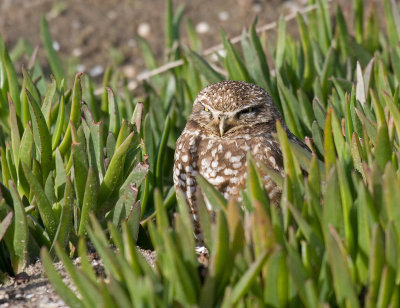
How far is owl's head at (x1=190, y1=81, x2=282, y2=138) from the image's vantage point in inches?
129

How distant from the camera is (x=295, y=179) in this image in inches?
95.3

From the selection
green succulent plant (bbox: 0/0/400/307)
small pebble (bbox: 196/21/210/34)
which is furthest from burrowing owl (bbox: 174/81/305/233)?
small pebble (bbox: 196/21/210/34)

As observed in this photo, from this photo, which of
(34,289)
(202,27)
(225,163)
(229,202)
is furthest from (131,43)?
(229,202)

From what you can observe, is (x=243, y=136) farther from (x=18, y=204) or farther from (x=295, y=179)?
(x=18, y=204)

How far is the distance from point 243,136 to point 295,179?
87 cm

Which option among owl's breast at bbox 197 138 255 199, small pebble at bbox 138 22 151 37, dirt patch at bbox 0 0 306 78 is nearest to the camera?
owl's breast at bbox 197 138 255 199

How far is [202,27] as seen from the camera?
6836 millimetres

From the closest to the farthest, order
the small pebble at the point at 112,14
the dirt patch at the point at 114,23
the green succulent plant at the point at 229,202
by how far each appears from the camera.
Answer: the green succulent plant at the point at 229,202 → the dirt patch at the point at 114,23 → the small pebble at the point at 112,14

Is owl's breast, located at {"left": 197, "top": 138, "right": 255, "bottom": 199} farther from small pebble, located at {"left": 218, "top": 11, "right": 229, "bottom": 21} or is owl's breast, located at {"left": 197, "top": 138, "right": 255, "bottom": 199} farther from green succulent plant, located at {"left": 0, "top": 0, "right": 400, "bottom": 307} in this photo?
small pebble, located at {"left": 218, "top": 11, "right": 229, "bottom": 21}

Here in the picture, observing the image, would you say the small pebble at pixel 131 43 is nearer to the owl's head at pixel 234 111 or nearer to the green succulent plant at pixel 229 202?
the green succulent plant at pixel 229 202

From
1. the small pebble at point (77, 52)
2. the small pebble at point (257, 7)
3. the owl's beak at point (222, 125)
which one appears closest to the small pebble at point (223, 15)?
the small pebble at point (257, 7)

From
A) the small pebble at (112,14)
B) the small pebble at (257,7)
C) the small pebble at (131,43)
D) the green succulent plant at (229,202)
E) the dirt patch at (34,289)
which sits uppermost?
the small pebble at (112,14)

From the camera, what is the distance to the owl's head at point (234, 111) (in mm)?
3277

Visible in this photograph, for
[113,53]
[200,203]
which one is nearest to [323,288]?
[200,203]
